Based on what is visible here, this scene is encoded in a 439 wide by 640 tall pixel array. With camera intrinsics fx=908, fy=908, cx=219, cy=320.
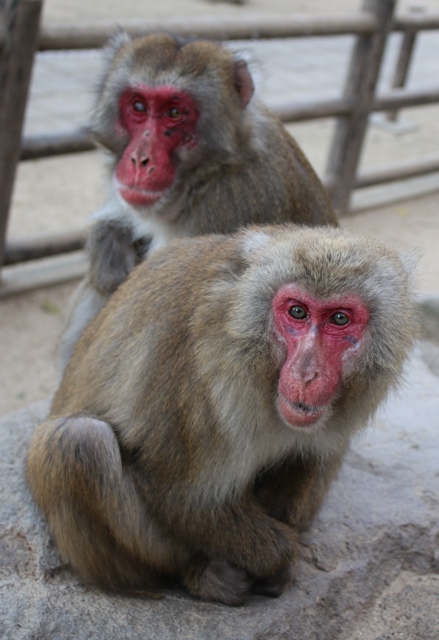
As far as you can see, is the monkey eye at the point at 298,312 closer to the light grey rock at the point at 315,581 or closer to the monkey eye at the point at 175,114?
the light grey rock at the point at 315,581

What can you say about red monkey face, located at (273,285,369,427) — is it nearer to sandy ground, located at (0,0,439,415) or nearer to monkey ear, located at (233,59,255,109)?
sandy ground, located at (0,0,439,415)

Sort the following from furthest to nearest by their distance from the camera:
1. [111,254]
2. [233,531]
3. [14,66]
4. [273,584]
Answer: [14,66], [111,254], [273,584], [233,531]

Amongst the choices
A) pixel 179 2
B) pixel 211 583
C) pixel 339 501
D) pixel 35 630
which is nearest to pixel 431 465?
pixel 339 501

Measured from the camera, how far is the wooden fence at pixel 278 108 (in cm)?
657

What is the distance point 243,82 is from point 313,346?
2.25 m

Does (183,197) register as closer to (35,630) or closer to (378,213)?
(35,630)

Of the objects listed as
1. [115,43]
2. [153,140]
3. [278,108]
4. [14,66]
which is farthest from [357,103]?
[153,140]

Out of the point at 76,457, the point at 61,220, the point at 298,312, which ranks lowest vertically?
the point at 61,220

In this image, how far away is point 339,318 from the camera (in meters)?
2.93

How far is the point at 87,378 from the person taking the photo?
11.5 feet

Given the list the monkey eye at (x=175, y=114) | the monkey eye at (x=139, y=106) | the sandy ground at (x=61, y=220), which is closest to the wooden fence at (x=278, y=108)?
the sandy ground at (x=61, y=220)

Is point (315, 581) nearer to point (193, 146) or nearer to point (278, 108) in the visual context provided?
point (193, 146)

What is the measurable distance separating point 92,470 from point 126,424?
211mm

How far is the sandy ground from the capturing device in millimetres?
6906
